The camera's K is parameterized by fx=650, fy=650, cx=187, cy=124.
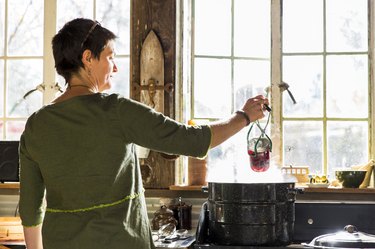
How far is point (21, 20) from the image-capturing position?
4.42 meters

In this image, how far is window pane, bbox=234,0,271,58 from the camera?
4234mm

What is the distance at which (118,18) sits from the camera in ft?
14.1

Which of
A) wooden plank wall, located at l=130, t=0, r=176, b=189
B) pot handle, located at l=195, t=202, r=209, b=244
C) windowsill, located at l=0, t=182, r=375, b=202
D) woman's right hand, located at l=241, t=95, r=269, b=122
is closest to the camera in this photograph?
woman's right hand, located at l=241, t=95, r=269, b=122

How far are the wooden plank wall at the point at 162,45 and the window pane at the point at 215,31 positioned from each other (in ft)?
0.94

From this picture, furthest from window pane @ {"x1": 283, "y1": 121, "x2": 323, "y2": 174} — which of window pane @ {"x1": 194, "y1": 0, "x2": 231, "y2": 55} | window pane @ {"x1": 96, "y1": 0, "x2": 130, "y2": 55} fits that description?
window pane @ {"x1": 96, "y1": 0, "x2": 130, "y2": 55}

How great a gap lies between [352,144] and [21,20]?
2346 mm

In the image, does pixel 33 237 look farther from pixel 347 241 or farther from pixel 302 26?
pixel 302 26

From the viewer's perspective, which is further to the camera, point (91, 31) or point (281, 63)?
point (281, 63)

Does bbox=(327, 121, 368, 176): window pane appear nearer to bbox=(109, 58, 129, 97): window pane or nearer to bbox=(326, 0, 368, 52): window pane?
bbox=(326, 0, 368, 52): window pane

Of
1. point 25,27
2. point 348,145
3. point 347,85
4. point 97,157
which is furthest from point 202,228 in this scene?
point 25,27

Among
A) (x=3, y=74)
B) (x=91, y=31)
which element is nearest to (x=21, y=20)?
(x=3, y=74)

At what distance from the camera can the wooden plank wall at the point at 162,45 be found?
4004 millimetres

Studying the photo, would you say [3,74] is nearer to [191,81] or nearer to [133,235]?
[191,81]

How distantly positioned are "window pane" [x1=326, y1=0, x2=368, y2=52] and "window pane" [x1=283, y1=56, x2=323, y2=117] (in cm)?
15
